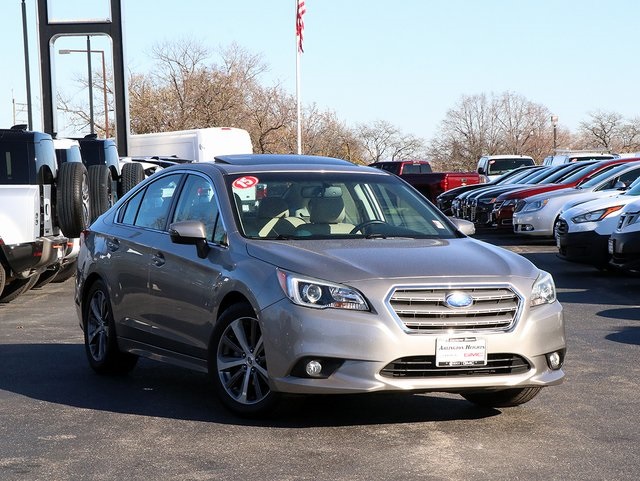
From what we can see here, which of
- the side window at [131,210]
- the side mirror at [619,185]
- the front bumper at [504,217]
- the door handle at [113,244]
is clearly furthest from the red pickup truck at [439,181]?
the door handle at [113,244]

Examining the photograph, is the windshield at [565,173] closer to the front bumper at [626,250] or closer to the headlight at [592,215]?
the headlight at [592,215]

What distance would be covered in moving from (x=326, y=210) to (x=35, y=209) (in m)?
6.61

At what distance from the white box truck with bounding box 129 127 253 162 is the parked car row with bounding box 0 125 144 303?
54.1ft

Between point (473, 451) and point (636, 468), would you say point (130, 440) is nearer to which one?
point (473, 451)

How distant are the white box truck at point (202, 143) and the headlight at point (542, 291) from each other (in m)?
24.7

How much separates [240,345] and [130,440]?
864 millimetres

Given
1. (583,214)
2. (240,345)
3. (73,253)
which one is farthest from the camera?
(583,214)

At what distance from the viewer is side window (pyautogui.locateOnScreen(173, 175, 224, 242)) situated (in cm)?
769

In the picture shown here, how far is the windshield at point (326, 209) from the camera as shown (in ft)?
24.9

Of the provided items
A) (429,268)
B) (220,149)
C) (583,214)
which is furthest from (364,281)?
(220,149)

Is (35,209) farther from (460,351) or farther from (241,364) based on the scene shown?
(460,351)

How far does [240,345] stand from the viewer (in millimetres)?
7031

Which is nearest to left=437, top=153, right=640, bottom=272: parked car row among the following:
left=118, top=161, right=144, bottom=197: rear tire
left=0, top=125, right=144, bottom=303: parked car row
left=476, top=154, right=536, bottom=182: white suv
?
left=0, top=125, right=144, bottom=303: parked car row

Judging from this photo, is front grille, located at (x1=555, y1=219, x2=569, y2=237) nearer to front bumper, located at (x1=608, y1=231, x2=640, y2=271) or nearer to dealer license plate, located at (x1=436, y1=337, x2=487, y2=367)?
front bumper, located at (x1=608, y1=231, x2=640, y2=271)
